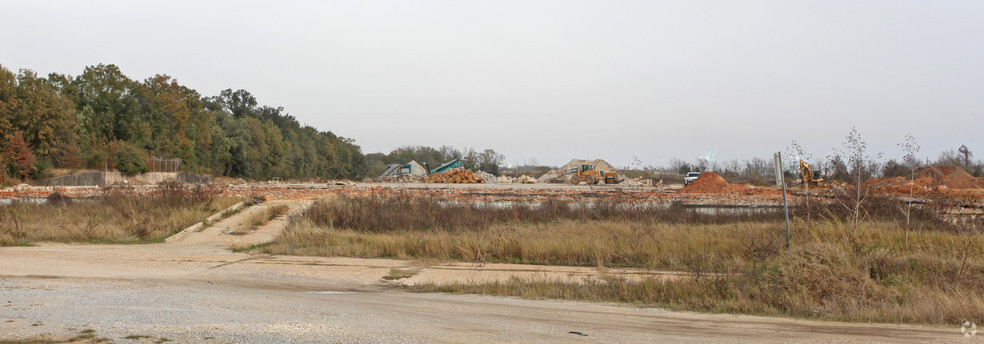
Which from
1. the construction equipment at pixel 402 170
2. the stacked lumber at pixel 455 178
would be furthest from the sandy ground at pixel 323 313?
the construction equipment at pixel 402 170

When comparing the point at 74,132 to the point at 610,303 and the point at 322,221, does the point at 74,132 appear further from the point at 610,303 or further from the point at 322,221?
the point at 610,303

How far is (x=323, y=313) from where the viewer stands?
30.6ft

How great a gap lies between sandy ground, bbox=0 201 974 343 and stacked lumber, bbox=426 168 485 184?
181 ft

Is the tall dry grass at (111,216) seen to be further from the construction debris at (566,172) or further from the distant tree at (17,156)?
the construction debris at (566,172)

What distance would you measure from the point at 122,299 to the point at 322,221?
477 inches

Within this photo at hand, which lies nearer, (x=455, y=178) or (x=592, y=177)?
(x=592, y=177)

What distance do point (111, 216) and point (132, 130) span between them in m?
42.0

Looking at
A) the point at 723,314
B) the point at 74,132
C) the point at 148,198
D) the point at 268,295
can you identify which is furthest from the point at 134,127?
the point at 723,314

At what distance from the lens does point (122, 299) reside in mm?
10227

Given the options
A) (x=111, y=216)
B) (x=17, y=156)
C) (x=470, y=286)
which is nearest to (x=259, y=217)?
(x=111, y=216)

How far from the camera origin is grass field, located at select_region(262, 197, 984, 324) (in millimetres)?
10562

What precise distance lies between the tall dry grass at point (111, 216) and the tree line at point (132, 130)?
22.0 meters

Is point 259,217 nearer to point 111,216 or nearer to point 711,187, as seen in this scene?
point 111,216

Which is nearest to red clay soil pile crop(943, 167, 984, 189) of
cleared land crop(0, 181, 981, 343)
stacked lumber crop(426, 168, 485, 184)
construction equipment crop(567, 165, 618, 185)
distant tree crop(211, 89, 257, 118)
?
cleared land crop(0, 181, 981, 343)
